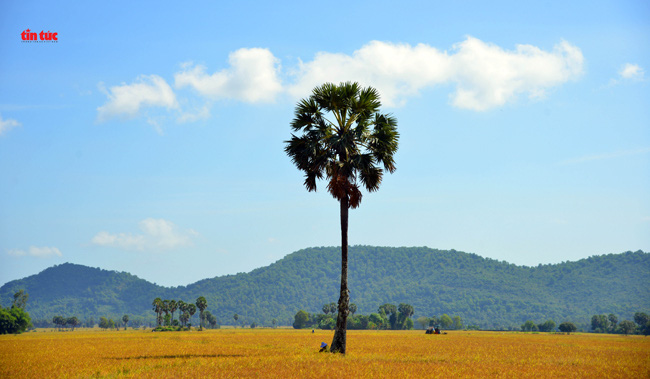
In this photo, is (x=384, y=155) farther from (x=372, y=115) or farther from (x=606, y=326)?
(x=606, y=326)

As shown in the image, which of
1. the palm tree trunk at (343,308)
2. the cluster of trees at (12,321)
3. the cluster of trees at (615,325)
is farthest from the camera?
the cluster of trees at (615,325)

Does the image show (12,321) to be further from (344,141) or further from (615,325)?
(615,325)

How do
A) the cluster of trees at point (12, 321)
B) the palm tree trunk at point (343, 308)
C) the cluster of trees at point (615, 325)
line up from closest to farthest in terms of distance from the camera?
the palm tree trunk at point (343, 308) → the cluster of trees at point (12, 321) → the cluster of trees at point (615, 325)

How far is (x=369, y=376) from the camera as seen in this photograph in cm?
2597

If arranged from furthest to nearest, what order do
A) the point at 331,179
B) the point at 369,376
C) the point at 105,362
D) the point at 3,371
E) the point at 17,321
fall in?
the point at 17,321, the point at 331,179, the point at 105,362, the point at 3,371, the point at 369,376

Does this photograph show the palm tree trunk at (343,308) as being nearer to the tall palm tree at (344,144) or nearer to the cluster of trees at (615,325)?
the tall palm tree at (344,144)

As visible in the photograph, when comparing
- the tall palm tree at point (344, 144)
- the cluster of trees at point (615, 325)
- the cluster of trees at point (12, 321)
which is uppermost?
the tall palm tree at point (344, 144)

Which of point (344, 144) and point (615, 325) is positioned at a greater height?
point (344, 144)

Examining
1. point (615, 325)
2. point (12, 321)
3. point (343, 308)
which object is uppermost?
point (343, 308)

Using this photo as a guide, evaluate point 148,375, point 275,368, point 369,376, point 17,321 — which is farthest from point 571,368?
point 17,321

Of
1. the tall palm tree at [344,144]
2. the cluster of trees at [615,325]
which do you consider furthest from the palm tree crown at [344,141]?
the cluster of trees at [615,325]

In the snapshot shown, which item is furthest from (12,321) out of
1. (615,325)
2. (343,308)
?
(615,325)

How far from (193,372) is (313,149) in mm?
17813

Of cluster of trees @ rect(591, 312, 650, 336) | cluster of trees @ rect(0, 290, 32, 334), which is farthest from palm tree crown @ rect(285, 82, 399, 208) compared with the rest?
cluster of trees @ rect(591, 312, 650, 336)
